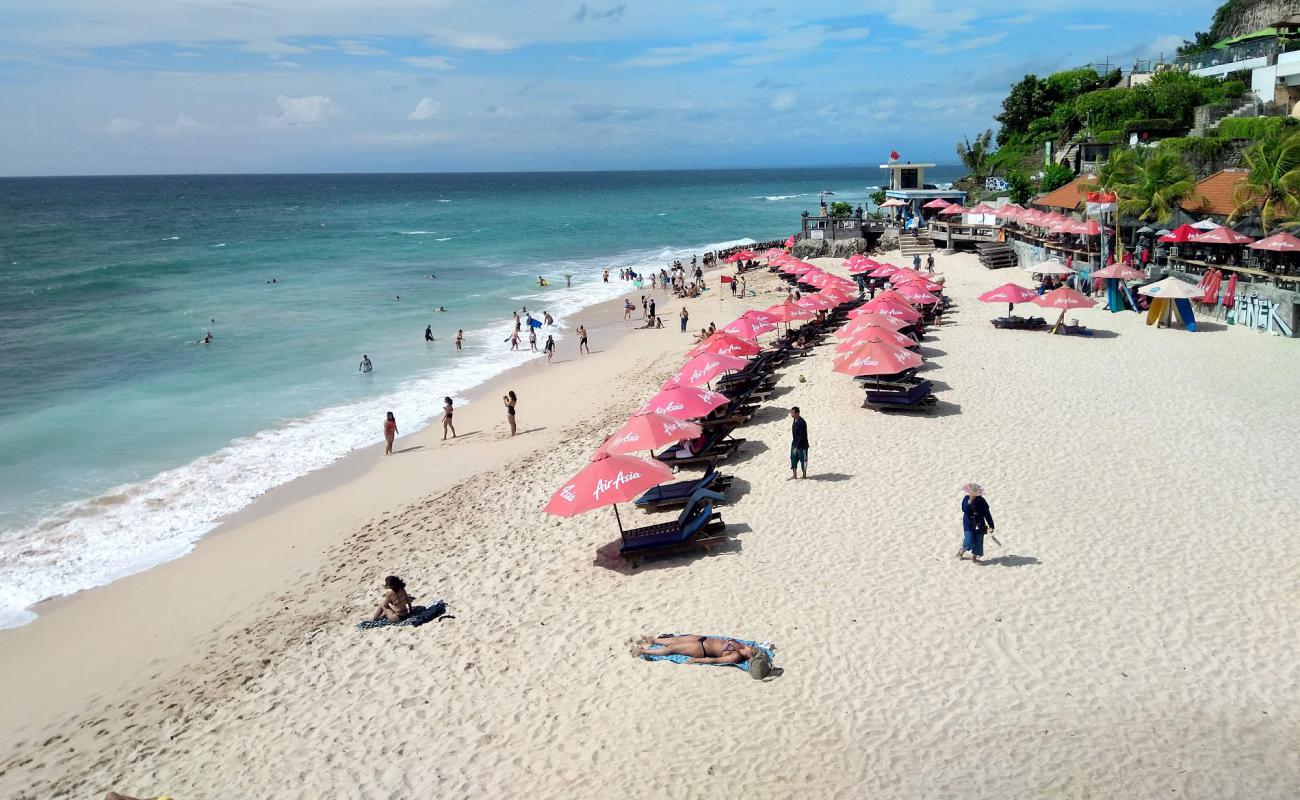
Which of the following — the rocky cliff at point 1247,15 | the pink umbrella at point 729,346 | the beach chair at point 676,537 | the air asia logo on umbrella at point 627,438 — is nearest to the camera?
the beach chair at point 676,537

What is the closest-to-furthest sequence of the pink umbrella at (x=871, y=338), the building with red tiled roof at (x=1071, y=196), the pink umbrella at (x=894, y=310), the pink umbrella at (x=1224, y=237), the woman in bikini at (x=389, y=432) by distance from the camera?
the pink umbrella at (x=871, y=338)
the woman in bikini at (x=389, y=432)
the pink umbrella at (x=894, y=310)
the pink umbrella at (x=1224, y=237)
the building with red tiled roof at (x=1071, y=196)

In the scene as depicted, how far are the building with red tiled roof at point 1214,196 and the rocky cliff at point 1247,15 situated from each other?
1210 inches

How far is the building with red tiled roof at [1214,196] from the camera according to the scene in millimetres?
25250

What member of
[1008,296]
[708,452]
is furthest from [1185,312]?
[708,452]

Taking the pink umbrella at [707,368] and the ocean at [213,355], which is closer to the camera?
the pink umbrella at [707,368]

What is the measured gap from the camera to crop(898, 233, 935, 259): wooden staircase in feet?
128

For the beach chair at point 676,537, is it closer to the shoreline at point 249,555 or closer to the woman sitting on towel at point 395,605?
the woman sitting on towel at point 395,605

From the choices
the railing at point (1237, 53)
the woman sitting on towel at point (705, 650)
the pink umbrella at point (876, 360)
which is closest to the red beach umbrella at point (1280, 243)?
the pink umbrella at point (876, 360)

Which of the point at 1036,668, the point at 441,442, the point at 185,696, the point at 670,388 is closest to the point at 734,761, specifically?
the point at 1036,668

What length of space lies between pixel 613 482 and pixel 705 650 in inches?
107

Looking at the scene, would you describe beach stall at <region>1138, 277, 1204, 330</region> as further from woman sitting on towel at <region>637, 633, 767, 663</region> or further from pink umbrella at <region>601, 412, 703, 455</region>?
woman sitting on towel at <region>637, 633, 767, 663</region>

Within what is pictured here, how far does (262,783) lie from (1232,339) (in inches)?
849

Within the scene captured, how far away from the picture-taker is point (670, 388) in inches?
572

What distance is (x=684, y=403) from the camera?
13695 millimetres
